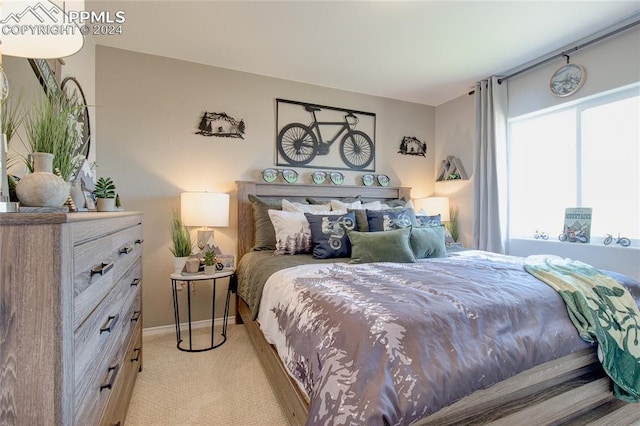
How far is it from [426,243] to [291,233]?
3.54 feet

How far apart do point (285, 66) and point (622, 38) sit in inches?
109

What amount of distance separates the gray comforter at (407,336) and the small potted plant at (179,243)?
1.25 metres

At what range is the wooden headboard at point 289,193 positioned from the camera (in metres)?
2.79

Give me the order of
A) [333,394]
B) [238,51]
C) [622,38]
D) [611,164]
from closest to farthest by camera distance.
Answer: [333,394], [622,38], [611,164], [238,51]

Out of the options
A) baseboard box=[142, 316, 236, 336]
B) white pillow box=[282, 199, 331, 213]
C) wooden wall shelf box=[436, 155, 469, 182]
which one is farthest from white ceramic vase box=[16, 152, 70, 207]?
wooden wall shelf box=[436, 155, 469, 182]

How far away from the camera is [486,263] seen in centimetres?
188

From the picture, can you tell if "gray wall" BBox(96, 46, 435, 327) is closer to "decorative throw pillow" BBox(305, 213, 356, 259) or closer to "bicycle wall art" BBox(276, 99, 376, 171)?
"bicycle wall art" BBox(276, 99, 376, 171)

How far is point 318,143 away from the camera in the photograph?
3238 millimetres

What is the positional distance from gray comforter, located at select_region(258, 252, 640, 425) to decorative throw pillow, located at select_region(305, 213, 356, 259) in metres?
0.66

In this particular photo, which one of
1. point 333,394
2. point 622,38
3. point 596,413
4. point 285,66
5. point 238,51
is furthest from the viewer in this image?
point 285,66

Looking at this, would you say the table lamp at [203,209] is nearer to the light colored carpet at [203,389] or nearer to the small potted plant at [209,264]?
the small potted plant at [209,264]

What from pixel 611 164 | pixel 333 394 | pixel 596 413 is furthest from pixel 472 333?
pixel 611 164

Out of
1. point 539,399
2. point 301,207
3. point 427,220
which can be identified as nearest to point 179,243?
point 301,207

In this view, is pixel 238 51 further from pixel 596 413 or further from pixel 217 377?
pixel 596 413
